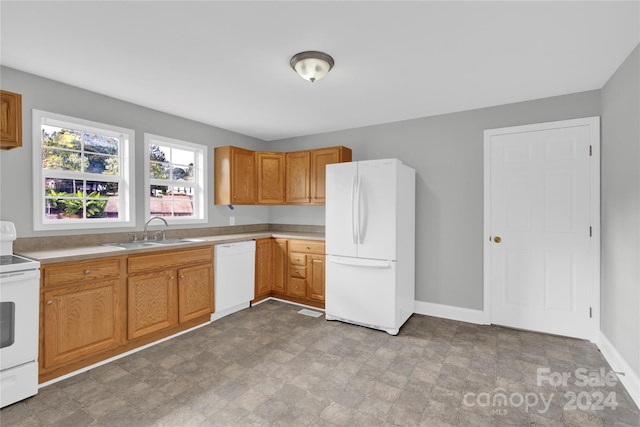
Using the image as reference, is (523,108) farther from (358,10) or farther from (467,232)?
(358,10)

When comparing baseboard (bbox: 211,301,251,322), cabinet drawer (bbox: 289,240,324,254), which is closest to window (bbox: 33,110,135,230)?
baseboard (bbox: 211,301,251,322)

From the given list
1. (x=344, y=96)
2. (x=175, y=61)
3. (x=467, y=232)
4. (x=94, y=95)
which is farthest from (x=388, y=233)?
(x=94, y=95)

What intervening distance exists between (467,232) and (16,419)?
4062 mm

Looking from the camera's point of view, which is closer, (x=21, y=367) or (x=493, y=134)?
(x=21, y=367)

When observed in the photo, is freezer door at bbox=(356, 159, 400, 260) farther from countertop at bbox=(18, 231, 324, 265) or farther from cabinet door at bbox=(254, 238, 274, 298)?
countertop at bbox=(18, 231, 324, 265)

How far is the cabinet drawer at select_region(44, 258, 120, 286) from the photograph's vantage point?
226 cm

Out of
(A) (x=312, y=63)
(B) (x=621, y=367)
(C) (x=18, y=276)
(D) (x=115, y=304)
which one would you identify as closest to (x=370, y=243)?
(A) (x=312, y=63)

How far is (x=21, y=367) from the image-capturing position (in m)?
2.06

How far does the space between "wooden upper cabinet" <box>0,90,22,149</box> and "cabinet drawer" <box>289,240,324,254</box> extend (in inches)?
111

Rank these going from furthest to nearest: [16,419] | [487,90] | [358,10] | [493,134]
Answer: [493,134] → [487,90] → [16,419] → [358,10]

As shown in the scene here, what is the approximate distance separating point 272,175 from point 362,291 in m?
2.19

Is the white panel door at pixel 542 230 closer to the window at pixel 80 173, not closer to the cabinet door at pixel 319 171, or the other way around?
the cabinet door at pixel 319 171

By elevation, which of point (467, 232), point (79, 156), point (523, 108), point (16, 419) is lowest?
point (16, 419)

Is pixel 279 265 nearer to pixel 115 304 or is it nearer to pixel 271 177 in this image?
pixel 271 177
